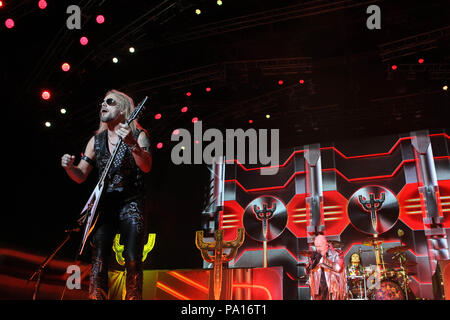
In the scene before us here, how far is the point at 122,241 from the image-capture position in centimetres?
222

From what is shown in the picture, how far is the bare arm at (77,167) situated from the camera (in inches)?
91.4

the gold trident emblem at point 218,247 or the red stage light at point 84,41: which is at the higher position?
the red stage light at point 84,41

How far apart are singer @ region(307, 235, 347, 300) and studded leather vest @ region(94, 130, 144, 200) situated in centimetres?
347

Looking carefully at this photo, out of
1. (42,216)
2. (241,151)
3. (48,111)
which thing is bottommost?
(42,216)

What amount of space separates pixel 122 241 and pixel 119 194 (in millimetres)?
267

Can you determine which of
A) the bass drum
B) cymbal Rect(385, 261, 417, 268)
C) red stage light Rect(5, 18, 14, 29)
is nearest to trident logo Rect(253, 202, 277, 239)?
cymbal Rect(385, 261, 417, 268)

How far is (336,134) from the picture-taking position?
328 inches

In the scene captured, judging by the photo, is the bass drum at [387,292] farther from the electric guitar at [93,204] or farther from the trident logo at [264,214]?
the electric guitar at [93,204]

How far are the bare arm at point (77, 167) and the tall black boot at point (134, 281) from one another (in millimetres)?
655

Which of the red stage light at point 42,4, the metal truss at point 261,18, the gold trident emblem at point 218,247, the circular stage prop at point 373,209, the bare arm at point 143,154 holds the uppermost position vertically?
the metal truss at point 261,18

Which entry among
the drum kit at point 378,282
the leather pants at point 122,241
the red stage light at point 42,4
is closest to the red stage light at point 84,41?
the red stage light at point 42,4
